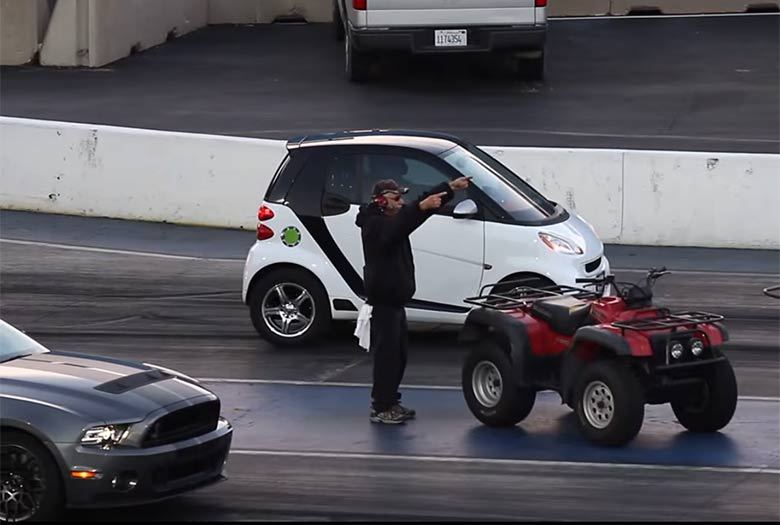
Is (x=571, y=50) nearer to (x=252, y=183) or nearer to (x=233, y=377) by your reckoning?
(x=252, y=183)

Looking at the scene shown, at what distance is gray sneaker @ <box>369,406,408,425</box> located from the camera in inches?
449

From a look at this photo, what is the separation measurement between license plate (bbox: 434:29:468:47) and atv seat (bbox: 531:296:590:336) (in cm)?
1353

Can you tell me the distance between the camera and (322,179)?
13828 mm

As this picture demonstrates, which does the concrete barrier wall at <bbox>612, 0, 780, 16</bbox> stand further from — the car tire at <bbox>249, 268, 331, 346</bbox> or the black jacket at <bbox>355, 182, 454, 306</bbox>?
the black jacket at <bbox>355, 182, 454, 306</bbox>

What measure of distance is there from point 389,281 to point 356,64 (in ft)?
50.4

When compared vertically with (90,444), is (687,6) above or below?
above

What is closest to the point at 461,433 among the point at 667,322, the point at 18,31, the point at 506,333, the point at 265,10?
the point at 506,333

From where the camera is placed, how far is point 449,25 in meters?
24.1

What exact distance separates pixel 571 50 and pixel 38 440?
21422 millimetres

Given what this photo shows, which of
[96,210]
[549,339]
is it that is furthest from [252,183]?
[549,339]

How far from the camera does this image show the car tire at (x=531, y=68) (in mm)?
26016

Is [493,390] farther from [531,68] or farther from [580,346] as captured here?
[531,68]

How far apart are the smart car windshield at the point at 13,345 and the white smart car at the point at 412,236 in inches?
159

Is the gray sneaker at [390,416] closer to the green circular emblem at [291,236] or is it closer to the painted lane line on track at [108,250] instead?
the green circular emblem at [291,236]
